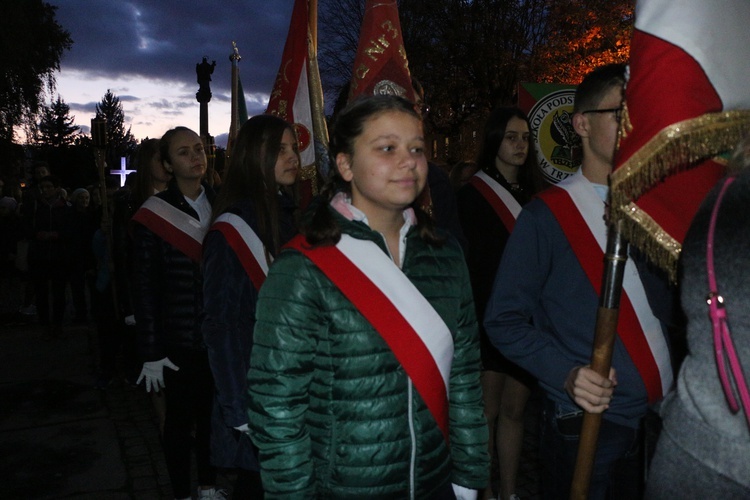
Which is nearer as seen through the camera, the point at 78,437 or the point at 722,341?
the point at 722,341

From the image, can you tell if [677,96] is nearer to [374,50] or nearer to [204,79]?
[374,50]

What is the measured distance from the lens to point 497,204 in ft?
12.4

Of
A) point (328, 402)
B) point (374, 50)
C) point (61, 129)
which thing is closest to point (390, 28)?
point (374, 50)

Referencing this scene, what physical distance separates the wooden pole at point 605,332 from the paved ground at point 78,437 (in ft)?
7.17

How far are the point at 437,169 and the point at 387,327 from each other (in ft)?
5.45

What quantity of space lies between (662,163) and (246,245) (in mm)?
1844

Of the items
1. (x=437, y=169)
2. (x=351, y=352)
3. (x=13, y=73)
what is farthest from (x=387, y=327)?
(x=13, y=73)

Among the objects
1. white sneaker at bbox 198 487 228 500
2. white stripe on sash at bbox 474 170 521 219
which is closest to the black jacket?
white sneaker at bbox 198 487 228 500

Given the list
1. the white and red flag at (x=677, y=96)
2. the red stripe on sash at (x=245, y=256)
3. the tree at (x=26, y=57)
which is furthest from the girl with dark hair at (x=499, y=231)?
the tree at (x=26, y=57)

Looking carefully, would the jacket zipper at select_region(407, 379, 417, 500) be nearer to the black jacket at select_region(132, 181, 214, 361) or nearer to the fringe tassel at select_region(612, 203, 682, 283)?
the fringe tassel at select_region(612, 203, 682, 283)

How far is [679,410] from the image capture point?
1.48 meters

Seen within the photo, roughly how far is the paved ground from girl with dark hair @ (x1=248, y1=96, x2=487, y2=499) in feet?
7.80

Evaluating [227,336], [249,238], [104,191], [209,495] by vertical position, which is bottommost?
[209,495]

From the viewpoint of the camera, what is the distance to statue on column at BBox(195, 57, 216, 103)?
18.7m
